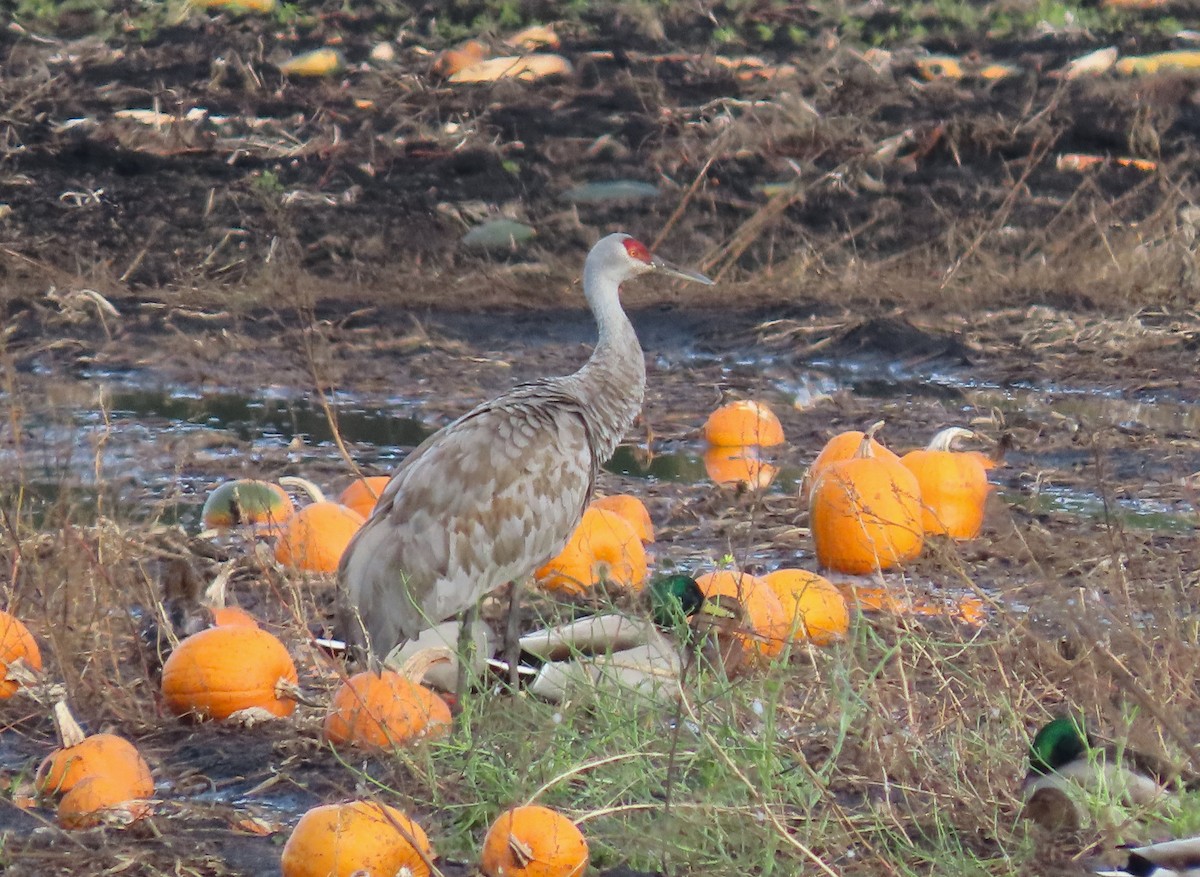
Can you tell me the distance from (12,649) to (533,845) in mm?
2024

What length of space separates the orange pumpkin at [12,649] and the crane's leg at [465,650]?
1141 millimetres

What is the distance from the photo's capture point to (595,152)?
15477 millimetres

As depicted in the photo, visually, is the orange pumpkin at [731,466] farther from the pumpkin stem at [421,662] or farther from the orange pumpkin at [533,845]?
the orange pumpkin at [533,845]

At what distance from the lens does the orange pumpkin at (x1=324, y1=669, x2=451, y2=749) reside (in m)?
4.63

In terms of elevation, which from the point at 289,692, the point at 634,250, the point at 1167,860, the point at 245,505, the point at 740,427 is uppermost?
the point at 1167,860

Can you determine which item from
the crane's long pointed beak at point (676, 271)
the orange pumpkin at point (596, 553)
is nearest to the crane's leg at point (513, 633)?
the orange pumpkin at point (596, 553)

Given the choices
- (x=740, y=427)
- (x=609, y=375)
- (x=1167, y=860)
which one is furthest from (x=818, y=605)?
(x=740, y=427)

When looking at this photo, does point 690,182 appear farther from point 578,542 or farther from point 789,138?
point 578,542

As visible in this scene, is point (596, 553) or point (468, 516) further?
point (596, 553)

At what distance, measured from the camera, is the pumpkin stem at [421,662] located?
5.00 meters

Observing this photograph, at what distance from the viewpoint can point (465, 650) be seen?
5.27 metres

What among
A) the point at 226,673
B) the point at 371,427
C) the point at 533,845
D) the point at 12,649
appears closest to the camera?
the point at 533,845

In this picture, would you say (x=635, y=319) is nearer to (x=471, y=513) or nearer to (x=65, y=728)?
(x=471, y=513)

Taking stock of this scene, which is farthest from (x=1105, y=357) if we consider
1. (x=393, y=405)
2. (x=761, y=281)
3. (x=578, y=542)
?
(x=578, y=542)
